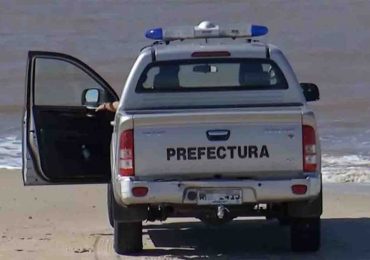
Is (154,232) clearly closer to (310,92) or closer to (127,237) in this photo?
(127,237)

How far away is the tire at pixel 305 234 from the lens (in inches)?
362

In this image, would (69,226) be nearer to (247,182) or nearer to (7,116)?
(247,182)

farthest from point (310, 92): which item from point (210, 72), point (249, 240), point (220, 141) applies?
point (220, 141)

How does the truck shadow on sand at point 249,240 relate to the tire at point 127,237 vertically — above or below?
below

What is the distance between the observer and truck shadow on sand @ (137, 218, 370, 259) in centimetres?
947

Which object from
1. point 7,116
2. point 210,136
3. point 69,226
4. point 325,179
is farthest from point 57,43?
point 210,136

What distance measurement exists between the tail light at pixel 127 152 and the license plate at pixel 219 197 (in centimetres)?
53

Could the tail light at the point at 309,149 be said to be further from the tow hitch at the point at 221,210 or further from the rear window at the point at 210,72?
the rear window at the point at 210,72

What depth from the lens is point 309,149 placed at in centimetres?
855

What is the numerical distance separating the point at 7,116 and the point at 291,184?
45.6ft

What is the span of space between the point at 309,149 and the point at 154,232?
2426 millimetres

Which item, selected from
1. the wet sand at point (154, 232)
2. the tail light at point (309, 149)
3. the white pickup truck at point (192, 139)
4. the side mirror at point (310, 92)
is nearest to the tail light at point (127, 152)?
the white pickup truck at point (192, 139)

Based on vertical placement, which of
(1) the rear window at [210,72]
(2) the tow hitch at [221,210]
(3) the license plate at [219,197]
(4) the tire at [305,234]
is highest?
(1) the rear window at [210,72]

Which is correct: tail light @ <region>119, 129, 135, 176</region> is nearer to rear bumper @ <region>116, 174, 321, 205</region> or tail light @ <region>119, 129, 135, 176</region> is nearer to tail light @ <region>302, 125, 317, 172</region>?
rear bumper @ <region>116, 174, 321, 205</region>
